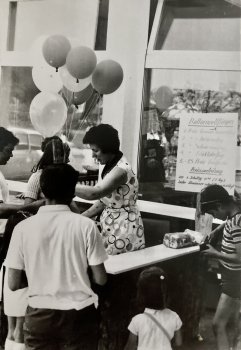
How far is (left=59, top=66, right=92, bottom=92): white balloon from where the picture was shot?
2768mm

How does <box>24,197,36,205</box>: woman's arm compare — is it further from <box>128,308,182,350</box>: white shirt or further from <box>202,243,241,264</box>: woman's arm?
<box>202,243,241,264</box>: woman's arm

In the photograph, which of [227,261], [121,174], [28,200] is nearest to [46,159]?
[28,200]

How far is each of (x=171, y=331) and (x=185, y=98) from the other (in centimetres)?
129

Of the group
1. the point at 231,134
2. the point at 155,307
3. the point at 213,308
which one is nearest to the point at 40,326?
the point at 155,307

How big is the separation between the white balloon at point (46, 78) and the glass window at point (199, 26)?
0.66 meters

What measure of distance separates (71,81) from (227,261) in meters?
1.41

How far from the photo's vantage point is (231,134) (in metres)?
2.42

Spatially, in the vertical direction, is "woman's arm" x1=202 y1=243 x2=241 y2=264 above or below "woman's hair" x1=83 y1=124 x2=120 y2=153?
below

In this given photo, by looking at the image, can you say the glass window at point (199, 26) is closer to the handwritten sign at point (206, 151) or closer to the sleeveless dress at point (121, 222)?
the handwritten sign at point (206, 151)

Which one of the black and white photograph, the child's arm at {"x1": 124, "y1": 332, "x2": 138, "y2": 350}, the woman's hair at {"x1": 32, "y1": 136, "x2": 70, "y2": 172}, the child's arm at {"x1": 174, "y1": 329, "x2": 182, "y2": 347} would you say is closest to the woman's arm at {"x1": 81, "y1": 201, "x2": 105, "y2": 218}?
the black and white photograph

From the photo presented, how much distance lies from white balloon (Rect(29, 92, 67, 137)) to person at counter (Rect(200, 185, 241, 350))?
3.41 feet

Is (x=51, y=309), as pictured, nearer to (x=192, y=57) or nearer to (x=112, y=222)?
(x=112, y=222)

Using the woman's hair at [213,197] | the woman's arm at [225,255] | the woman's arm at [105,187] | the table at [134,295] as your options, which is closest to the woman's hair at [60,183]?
the woman's arm at [105,187]

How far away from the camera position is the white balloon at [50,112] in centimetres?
286
